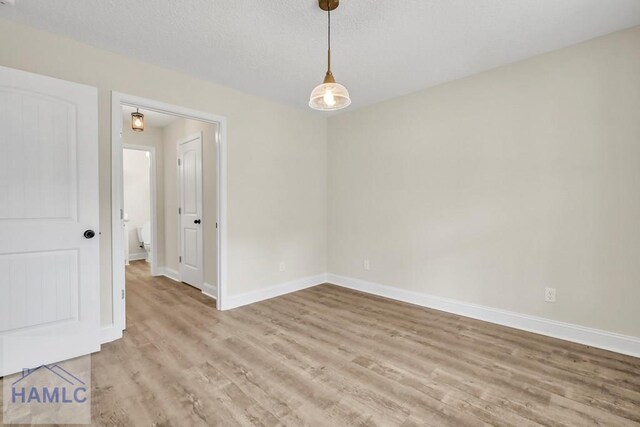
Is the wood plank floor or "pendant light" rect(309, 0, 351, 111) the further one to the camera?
"pendant light" rect(309, 0, 351, 111)

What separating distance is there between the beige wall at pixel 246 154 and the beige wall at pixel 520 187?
0.90 meters

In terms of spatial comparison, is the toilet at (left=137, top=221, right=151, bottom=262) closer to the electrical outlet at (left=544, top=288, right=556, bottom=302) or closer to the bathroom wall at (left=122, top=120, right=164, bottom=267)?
the bathroom wall at (left=122, top=120, right=164, bottom=267)

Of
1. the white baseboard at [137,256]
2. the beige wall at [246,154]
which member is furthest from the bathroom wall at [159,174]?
the beige wall at [246,154]

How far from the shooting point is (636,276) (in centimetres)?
237

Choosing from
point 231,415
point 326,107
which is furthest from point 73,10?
point 231,415

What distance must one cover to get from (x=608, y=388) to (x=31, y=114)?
4.43 meters

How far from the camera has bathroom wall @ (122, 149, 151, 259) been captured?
660 cm

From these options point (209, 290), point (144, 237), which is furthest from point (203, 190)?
point (144, 237)

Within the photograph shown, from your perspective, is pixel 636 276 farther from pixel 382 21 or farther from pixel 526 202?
pixel 382 21

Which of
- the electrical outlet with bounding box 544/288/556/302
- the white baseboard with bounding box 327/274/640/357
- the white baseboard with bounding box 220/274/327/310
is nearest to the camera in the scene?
the white baseboard with bounding box 327/274/640/357

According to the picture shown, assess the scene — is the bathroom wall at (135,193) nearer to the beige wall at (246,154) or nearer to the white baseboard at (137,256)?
the white baseboard at (137,256)

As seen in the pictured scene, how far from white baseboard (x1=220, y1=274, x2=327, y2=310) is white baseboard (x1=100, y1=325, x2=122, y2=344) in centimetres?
103

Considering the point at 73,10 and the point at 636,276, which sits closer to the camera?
the point at 73,10

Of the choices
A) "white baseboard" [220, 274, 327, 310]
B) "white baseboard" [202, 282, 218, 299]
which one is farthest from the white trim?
"white baseboard" [220, 274, 327, 310]
